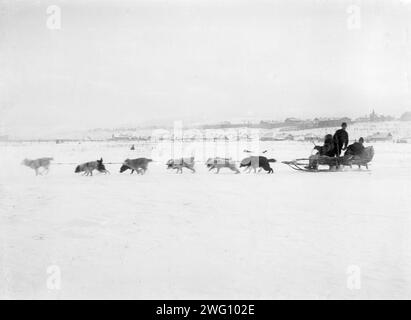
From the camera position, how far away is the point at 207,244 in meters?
4.89

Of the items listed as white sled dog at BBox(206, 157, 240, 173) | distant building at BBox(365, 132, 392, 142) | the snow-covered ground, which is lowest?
the snow-covered ground

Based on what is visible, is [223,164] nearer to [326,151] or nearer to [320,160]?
[320,160]

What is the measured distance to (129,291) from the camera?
3.86 meters

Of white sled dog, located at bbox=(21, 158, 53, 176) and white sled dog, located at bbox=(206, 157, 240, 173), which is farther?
white sled dog, located at bbox=(206, 157, 240, 173)

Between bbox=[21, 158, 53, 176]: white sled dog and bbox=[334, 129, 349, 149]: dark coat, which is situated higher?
bbox=[334, 129, 349, 149]: dark coat

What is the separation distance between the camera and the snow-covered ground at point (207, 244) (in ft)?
12.7

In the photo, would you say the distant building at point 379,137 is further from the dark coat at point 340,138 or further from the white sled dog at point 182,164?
the white sled dog at point 182,164

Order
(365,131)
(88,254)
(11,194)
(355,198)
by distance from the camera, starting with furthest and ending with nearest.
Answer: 1. (365,131)
2. (11,194)
3. (355,198)
4. (88,254)

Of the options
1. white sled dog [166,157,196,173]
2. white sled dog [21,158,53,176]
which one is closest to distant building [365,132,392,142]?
white sled dog [166,157,196,173]

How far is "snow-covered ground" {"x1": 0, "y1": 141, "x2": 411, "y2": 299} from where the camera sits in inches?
152

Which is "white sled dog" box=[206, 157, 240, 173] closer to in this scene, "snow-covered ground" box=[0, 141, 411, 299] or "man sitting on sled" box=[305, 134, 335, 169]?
"man sitting on sled" box=[305, 134, 335, 169]
